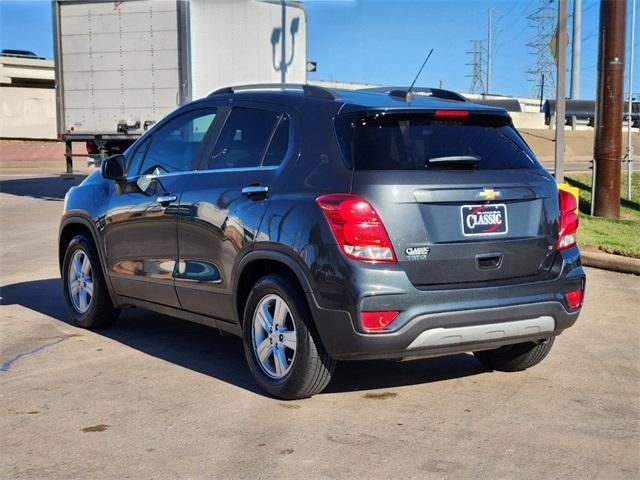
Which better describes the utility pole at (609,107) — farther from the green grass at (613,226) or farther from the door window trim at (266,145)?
the door window trim at (266,145)

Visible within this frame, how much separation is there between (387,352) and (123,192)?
2884 millimetres

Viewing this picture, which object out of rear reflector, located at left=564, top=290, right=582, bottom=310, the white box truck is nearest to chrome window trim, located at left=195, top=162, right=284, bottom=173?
rear reflector, located at left=564, top=290, right=582, bottom=310

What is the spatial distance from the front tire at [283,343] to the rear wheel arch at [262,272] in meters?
0.06

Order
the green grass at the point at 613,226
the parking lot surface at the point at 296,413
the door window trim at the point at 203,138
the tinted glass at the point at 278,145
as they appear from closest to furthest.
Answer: the parking lot surface at the point at 296,413 < the tinted glass at the point at 278,145 < the door window trim at the point at 203,138 < the green grass at the point at 613,226

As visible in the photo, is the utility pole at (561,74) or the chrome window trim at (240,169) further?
the utility pole at (561,74)

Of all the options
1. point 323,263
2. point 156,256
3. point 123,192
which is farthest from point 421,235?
point 123,192

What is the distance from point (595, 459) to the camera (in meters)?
4.50

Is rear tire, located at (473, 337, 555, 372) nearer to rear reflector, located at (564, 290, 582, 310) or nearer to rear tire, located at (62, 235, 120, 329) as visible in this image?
rear reflector, located at (564, 290, 582, 310)

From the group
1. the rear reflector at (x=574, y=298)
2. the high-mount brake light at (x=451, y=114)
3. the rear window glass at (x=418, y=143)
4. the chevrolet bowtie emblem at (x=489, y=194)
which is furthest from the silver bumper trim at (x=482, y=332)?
the high-mount brake light at (x=451, y=114)

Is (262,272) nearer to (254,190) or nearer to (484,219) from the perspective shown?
(254,190)

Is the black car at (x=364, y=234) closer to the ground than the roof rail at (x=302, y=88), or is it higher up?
closer to the ground

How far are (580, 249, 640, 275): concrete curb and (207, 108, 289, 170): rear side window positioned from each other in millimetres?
5736

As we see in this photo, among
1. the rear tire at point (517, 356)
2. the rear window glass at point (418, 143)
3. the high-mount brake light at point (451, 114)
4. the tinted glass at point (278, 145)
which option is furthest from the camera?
the rear tire at point (517, 356)

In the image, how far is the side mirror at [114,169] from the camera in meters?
6.96
